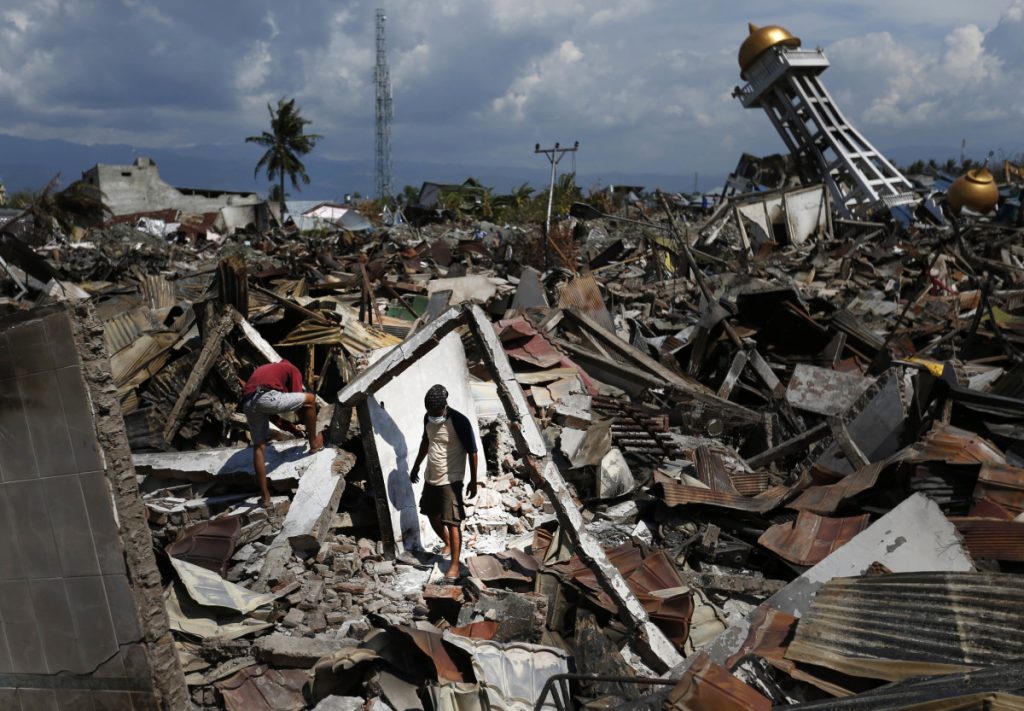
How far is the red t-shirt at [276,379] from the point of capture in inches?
226

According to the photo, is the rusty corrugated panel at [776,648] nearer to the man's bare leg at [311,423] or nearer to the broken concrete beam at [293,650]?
the broken concrete beam at [293,650]

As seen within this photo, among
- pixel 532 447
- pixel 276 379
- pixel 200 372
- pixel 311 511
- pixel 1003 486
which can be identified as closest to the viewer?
pixel 1003 486

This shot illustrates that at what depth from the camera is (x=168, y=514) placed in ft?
17.8

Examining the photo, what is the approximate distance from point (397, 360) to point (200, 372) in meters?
2.42

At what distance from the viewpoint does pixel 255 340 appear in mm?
7109

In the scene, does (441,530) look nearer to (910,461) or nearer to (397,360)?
(397,360)

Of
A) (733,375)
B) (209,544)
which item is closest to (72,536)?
(209,544)

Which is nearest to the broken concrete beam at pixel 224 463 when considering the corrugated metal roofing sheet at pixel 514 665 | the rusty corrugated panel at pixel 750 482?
the corrugated metal roofing sheet at pixel 514 665

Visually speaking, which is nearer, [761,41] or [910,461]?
[910,461]

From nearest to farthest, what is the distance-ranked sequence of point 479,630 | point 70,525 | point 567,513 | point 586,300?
1. point 70,525
2. point 479,630
3. point 567,513
4. point 586,300

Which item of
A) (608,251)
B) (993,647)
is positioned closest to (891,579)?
(993,647)

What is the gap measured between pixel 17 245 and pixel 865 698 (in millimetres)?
12571

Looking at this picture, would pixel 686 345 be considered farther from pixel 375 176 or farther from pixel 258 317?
pixel 375 176

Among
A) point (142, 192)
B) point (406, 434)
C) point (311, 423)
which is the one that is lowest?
point (406, 434)
